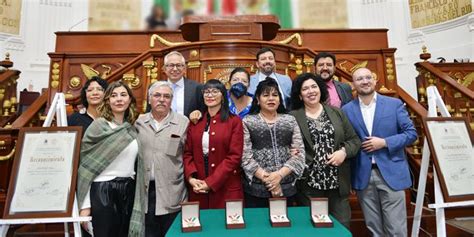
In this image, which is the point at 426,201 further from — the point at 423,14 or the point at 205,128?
the point at 423,14

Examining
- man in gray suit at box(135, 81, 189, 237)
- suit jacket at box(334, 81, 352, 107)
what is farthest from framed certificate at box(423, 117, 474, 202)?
man in gray suit at box(135, 81, 189, 237)

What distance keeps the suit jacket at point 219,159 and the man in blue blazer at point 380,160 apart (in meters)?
0.77

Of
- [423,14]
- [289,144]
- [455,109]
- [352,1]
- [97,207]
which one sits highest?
[352,1]

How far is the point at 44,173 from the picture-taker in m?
1.86

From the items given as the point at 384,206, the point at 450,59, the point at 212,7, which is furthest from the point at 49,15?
the point at 450,59

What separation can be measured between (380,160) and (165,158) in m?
1.31

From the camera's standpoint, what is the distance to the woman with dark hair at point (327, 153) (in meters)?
2.05

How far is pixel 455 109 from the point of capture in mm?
3691

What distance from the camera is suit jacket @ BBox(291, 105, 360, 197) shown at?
2.06 meters

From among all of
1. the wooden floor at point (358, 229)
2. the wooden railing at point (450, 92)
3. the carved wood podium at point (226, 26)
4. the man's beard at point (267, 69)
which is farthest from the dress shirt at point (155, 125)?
the wooden railing at point (450, 92)

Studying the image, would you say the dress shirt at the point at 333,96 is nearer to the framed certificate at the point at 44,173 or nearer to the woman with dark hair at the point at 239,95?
the woman with dark hair at the point at 239,95

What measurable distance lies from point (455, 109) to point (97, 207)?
11.9ft

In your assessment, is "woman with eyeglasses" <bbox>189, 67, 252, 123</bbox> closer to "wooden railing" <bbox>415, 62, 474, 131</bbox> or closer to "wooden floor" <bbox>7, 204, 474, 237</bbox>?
"wooden floor" <bbox>7, 204, 474, 237</bbox>

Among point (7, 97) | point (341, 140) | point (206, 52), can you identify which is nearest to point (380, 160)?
point (341, 140)
